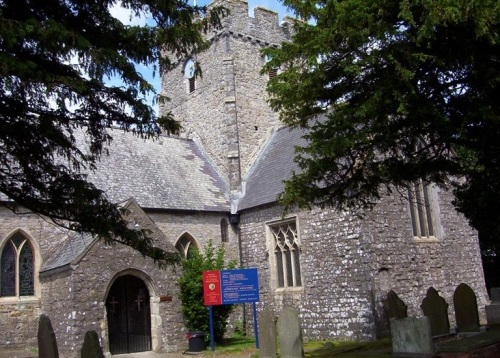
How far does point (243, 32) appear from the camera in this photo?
952 inches

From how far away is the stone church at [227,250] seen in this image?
1534 centimetres

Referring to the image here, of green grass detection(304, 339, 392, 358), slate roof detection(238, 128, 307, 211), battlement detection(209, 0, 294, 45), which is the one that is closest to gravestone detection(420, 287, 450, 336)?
green grass detection(304, 339, 392, 358)

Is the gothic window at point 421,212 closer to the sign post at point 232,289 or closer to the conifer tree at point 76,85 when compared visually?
the sign post at point 232,289

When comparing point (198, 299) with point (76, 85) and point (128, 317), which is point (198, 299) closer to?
point (128, 317)

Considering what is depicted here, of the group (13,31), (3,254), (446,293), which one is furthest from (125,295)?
(13,31)

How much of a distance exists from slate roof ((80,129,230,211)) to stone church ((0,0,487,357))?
58 millimetres

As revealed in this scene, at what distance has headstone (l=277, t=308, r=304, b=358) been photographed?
36.2 feet

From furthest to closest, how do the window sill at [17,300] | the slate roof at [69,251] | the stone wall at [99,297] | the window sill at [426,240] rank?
the window sill at [426,240] → the window sill at [17,300] → the slate roof at [69,251] → the stone wall at [99,297]

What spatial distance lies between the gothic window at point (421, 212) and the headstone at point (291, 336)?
7638mm

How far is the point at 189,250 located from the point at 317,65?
1252cm

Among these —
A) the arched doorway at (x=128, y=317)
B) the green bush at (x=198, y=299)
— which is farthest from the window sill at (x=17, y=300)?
the green bush at (x=198, y=299)

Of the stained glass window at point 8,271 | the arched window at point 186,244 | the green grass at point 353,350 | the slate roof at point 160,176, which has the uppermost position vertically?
the slate roof at point 160,176

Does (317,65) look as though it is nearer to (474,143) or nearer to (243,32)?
(474,143)

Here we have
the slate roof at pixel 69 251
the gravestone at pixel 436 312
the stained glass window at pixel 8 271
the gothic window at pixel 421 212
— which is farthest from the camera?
the gothic window at pixel 421 212
